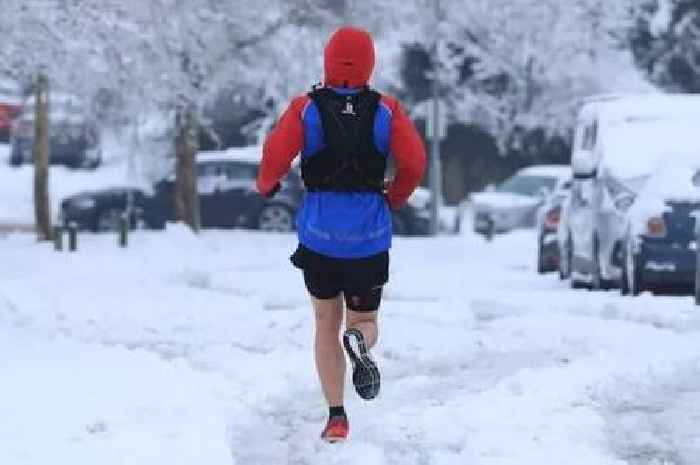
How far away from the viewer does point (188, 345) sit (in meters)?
10.5

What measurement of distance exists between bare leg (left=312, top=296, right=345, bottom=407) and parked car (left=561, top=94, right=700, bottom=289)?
8031mm

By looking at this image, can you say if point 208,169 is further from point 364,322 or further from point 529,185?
point 364,322

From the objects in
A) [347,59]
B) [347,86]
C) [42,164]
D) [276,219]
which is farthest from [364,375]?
[276,219]

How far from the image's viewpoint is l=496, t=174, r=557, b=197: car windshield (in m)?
34.1

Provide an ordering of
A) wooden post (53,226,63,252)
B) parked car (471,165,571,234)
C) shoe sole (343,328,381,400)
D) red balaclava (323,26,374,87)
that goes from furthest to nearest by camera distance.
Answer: parked car (471,165,571,234) < wooden post (53,226,63,252) < red balaclava (323,26,374,87) < shoe sole (343,328,381,400)

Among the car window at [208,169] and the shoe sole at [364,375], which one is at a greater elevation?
the shoe sole at [364,375]

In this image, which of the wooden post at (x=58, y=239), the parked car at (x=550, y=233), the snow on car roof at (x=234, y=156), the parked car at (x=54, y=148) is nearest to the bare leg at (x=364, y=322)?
the parked car at (x=550, y=233)

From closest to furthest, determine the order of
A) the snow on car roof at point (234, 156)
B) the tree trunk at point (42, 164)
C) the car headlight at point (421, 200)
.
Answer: the tree trunk at point (42, 164) → the snow on car roof at point (234, 156) → the car headlight at point (421, 200)

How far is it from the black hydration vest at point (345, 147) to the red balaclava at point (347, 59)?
0.22 ft

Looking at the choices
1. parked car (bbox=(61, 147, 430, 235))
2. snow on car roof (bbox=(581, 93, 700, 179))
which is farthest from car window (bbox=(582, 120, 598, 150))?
parked car (bbox=(61, 147, 430, 235))

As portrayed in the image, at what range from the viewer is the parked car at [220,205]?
31.0 meters

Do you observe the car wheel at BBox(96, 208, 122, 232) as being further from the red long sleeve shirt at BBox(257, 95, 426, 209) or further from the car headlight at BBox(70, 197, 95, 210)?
the red long sleeve shirt at BBox(257, 95, 426, 209)

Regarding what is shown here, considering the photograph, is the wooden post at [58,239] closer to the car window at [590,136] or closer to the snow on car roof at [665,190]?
the car window at [590,136]

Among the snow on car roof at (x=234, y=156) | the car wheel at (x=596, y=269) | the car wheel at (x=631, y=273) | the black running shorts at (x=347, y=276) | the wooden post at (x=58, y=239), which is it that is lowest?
the snow on car roof at (x=234, y=156)
